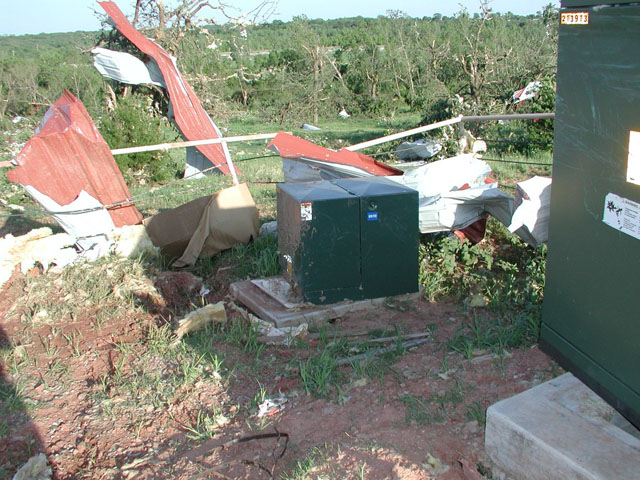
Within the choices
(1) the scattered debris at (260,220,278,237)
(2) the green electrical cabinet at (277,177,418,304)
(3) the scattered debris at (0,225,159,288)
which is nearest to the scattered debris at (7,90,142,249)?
(3) the scattered debris at (0,225,159,288)

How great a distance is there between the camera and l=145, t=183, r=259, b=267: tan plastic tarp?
6.73 m

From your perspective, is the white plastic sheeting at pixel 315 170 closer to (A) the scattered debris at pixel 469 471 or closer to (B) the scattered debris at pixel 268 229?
(B) the scattered debris at pixel 268 229

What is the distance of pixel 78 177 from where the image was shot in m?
6.89

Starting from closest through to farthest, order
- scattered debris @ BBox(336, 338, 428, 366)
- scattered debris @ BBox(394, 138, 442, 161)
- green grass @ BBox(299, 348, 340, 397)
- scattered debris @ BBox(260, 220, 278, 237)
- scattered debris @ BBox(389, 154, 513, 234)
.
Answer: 1. green grass @ BBox(299, 348, 340, 397)
2. scattered debris @ BBox(336, 338, 428, 366)
3. scattered debris @ BBox(389, 154, 513, 234)
4. scattered debris @ BBox(260, 220, 278, 237)
5. scattered debris @ BBox(394, 138, 442, 161)

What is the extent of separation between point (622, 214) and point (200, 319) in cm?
347

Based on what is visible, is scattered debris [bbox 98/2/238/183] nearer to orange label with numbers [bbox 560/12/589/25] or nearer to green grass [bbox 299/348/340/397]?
green grass [bbox 299/348/340/397]

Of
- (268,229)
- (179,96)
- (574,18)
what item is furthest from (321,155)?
(179,96)

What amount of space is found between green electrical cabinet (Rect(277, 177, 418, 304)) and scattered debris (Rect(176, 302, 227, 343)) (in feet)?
2.18

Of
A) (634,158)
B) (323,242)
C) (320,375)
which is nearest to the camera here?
(634,158)

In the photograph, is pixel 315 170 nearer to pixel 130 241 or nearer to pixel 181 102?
pixel 130 241

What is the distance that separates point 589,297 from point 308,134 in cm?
1613

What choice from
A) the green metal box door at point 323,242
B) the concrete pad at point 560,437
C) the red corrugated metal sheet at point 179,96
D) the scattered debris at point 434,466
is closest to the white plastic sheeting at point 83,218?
the green metal box door at point 323,242

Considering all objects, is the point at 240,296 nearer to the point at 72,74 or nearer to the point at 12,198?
the point at 12,198

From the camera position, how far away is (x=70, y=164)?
6824mm
